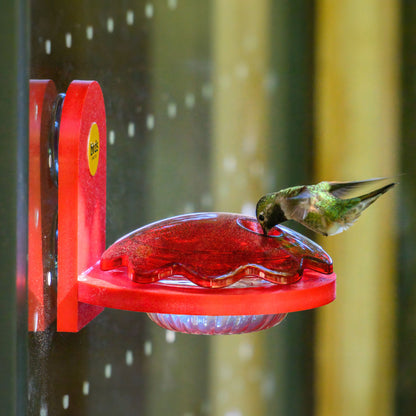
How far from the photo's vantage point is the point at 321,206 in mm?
517

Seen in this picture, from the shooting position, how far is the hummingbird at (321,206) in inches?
20.3

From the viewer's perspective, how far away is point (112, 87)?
74 centimetres

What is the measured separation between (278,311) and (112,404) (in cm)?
42

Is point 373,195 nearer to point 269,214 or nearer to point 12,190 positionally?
point 269,214

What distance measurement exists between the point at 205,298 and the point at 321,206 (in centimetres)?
13

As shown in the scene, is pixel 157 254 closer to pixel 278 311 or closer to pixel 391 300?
pixel 278 311

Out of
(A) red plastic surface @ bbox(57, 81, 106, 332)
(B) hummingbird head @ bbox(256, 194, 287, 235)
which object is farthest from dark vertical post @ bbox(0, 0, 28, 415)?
(B) hummingbird head @ bbox(256, 194, 287, 235)

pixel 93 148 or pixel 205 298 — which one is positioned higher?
pixel 93 148

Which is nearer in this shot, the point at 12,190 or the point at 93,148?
the point at 12,190

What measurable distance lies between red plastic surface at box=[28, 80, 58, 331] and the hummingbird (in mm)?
196

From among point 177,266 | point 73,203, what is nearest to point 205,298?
point 177,266

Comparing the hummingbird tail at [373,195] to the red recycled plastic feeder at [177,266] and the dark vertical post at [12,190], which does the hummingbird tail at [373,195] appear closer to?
the red recycled plastic feeder at [177,266]

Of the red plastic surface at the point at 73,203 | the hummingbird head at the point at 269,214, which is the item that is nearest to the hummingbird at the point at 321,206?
the hummingbird head at the point at 269,214

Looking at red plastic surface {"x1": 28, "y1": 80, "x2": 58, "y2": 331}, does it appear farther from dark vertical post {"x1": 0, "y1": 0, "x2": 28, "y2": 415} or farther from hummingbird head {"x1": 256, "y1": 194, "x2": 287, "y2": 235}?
hummingbird head {"x1": 256, "y1": 194, "x2": 287, "y2": 235}
